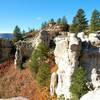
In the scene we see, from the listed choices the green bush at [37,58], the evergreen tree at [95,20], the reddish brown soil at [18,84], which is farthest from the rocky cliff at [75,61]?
the evergreen tree at [95,20]

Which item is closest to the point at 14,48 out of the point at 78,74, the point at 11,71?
the point at 11,71

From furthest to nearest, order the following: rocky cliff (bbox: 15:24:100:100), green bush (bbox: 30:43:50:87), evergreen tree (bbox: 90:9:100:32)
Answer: evergreen tree (bbox: 90:9:100:32) → green bush (bbox: 30:43:50:87) → rocky cliff (bbox: 15:24:100:100)

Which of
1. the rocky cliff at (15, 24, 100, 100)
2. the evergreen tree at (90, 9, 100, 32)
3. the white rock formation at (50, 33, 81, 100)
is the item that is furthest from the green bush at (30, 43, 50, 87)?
the evergreen tree at (90, 9, 100, 32)

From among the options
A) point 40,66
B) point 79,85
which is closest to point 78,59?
point 79,85

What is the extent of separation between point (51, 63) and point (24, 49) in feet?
52.1

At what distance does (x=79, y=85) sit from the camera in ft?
129

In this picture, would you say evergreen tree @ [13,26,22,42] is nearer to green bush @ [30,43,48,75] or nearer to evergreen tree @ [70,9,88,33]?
evergreen tree @ [70,9,88,33]

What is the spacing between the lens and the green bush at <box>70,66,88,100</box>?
1535 inches

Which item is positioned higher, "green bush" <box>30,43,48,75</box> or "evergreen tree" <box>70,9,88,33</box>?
"evergreen tree" <box>70,9,88,33</box>

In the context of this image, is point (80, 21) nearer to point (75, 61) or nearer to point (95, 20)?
point (95, 20)

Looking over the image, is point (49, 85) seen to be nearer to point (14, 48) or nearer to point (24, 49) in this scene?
point (24, 49)

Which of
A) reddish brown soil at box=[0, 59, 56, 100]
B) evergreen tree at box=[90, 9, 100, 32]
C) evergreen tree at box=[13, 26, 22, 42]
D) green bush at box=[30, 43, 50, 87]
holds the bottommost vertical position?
reddish brown soil at box=[0, 59, 56, 100]

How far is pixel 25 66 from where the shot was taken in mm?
75875

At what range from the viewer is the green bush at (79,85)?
128 ft
